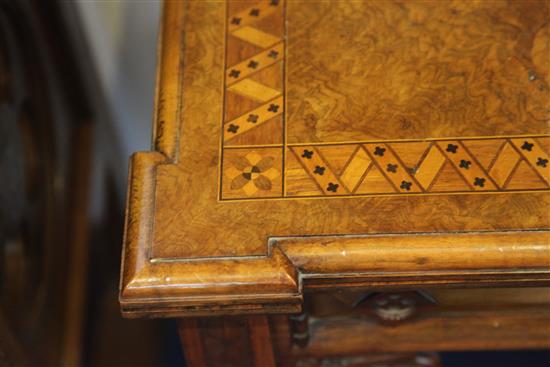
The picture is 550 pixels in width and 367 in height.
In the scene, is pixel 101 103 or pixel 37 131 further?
pixel 101 103

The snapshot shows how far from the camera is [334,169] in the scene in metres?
1.06

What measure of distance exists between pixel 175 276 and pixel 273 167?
0.61 feet

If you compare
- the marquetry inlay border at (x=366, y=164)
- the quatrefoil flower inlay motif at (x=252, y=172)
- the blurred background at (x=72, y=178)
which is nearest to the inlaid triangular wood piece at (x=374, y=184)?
the marquetry inlay border at (x=366, y=164)

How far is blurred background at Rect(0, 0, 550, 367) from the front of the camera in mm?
1479

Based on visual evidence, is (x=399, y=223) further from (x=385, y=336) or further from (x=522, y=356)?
(x=522, y=356)

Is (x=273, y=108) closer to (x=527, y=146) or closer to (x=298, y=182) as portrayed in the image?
(x=298, y=182)

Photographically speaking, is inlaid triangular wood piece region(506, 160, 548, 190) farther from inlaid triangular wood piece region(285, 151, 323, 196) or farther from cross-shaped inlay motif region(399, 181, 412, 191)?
inlaid triangular wood piece region(285, 151, 323, 196)

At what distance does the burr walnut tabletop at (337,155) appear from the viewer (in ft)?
3.28

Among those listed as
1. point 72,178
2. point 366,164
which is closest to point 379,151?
point 366,164

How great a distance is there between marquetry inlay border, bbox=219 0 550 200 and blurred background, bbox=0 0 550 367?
1.67ft

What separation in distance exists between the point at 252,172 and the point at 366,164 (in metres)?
0.14

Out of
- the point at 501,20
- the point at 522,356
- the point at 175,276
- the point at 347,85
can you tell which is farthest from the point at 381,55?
the point at 522,356

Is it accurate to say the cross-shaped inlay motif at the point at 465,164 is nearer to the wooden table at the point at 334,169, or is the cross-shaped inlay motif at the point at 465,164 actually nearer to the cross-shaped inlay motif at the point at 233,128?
the wooden table at the point at 334,169

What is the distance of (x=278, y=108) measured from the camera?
113 cm
